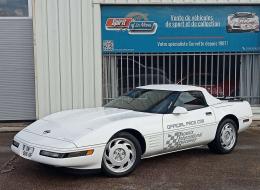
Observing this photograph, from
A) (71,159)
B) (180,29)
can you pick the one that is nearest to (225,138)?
(71,159)

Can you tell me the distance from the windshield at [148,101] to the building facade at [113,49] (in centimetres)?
317

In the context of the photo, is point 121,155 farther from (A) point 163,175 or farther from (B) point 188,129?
(B) point 188,129

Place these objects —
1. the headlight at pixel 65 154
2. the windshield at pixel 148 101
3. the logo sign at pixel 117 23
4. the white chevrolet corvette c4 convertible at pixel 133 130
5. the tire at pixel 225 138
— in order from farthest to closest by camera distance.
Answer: the logo sign at pixel 117 23 → the tire at pixel 225 138 → the windshield at pixel 148 101 → the white chevrolet corvette c4 convertible at pixel 133 130 → the headlight at pixel 65 154

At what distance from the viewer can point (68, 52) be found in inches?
376

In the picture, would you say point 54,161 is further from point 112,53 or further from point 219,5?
point 219,5

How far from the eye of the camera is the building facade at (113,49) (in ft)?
31.2

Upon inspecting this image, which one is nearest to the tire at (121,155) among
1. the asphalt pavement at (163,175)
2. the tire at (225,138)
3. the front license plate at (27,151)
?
the asphalt pavement at (163,175)

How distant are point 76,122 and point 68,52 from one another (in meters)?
4.36

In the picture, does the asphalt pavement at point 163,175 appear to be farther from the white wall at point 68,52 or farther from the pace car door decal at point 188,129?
the white wall at point 68,52

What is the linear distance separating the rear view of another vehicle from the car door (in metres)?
4.07

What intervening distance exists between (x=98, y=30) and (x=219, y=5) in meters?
3.21

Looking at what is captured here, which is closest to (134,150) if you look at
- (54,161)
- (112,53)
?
(54,161)

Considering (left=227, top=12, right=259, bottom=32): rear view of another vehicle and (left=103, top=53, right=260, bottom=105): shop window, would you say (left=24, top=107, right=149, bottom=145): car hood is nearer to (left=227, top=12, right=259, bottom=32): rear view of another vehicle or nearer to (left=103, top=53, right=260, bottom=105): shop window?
(left=103, top=53, right=260, bottom=105): shop window

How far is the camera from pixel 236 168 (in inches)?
229
